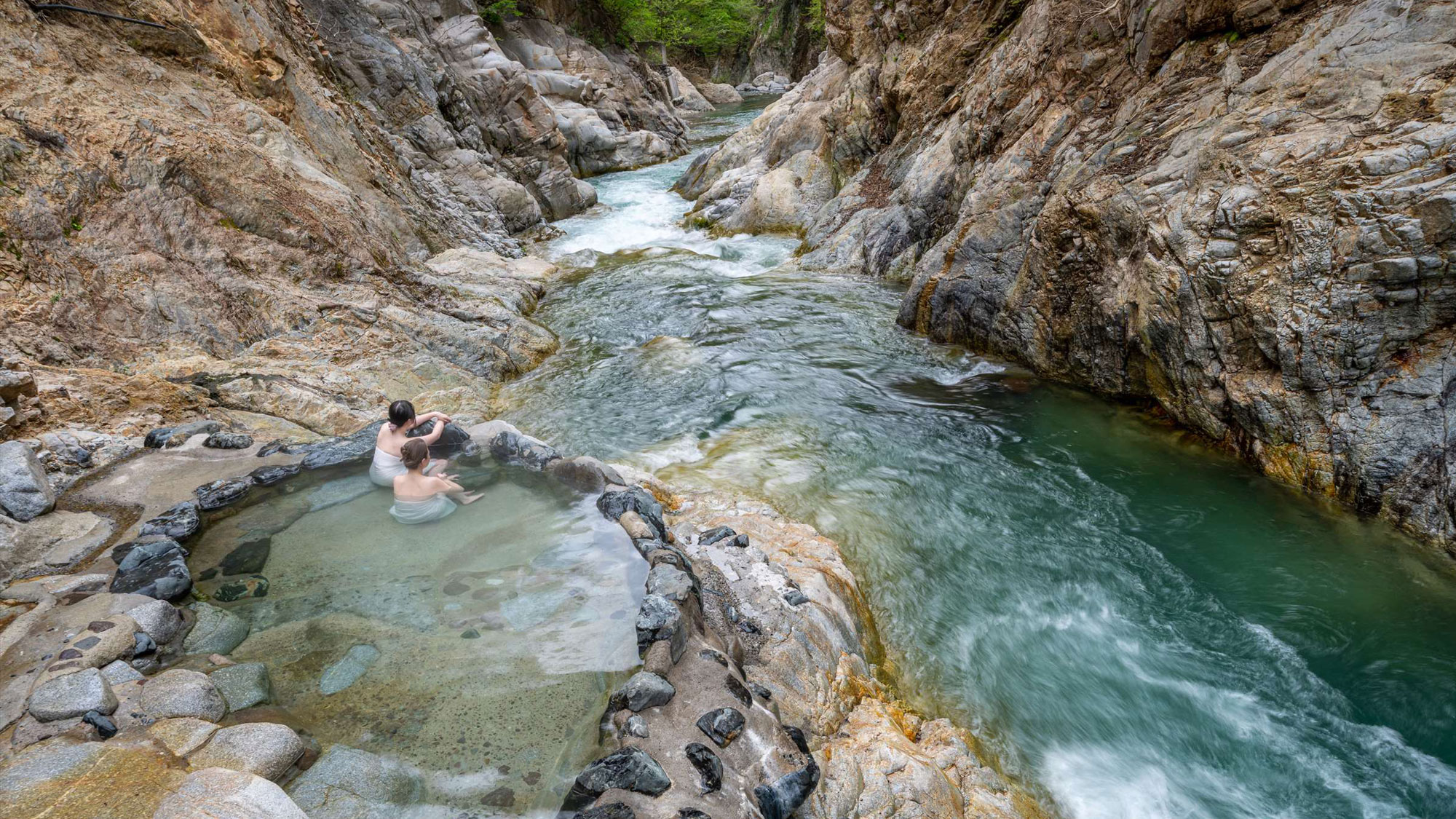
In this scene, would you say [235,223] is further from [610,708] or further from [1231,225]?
[1231,225]

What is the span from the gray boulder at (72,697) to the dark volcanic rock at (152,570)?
773 mm

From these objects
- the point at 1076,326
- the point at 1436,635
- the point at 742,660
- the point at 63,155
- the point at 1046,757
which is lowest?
the point at 1046,757

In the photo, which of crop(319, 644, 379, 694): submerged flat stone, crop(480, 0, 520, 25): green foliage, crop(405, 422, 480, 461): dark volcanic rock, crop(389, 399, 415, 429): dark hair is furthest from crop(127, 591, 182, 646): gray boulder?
crop(480, 0, 520, 25): green foliage

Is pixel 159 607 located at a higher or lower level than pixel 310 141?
lower

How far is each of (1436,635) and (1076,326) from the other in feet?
13.0

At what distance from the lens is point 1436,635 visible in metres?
4.17

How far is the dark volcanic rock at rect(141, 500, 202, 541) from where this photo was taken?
4.04m

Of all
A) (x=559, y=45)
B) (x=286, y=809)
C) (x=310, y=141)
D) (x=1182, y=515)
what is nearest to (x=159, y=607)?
(x=286, y=809)

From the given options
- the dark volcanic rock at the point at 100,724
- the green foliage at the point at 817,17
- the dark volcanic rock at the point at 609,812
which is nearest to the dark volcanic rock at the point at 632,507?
the dark volcanic rock at the point at 609,812

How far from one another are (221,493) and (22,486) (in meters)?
0.98

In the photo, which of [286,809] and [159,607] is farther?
[159,607]

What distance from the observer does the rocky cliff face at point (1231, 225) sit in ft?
15.5

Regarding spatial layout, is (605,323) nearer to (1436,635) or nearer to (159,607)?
(159,607)

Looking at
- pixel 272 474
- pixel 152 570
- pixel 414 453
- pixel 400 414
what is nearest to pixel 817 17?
pixel 400 414
